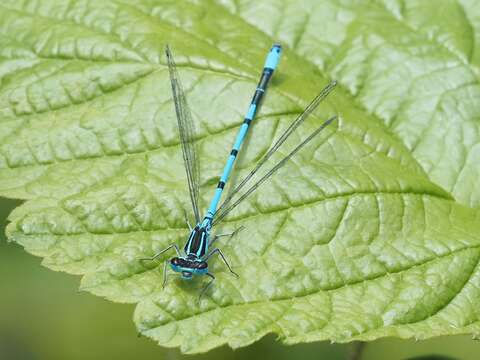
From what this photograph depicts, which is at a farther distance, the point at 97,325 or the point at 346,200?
the point at 97,325

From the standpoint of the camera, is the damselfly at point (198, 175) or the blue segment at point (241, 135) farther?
the blue segment at point (241, 135)

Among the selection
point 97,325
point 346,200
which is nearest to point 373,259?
point 346,200

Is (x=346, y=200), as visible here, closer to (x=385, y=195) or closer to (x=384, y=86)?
(x=385, y=195)

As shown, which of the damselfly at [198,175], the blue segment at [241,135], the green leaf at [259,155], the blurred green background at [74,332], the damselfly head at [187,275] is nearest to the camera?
the green leaf at [259,155]

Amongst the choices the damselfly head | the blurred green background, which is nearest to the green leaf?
the damselfly head

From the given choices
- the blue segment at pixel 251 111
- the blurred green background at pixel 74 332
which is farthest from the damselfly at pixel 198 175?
the blurred green background at pixel 74 332

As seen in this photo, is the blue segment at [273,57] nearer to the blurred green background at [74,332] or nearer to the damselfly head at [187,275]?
the damselfly head at [187,275]

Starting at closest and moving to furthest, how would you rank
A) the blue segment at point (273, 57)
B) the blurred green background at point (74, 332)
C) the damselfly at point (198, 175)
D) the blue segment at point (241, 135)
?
the damselfly at point (198, 175) < the blue segment at point (241, 135) < the blue segment at point (273, 57) < the blurred green background at point (74, 332)
